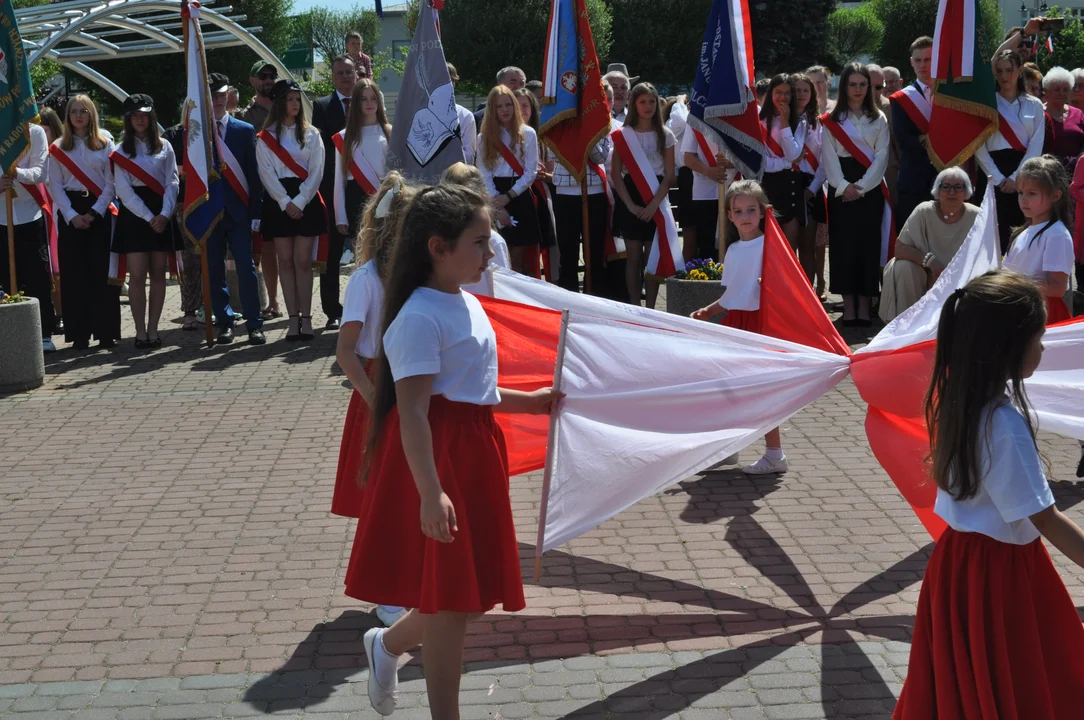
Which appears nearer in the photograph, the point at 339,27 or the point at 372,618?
the point at 372,618

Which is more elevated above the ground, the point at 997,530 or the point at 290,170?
the point at 290,170

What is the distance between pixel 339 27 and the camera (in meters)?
80.5

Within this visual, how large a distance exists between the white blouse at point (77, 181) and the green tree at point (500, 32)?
35.7m

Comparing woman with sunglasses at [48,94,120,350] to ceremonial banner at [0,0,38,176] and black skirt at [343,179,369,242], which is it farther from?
black skirt at [343,179,369,242]

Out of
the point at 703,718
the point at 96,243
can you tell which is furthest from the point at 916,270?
the point at 96,243

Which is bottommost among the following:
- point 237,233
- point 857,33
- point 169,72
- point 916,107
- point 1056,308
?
point 1056,308

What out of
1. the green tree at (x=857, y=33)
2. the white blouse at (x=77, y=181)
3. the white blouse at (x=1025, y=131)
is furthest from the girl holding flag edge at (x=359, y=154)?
the green tree at (x=857, y=33)

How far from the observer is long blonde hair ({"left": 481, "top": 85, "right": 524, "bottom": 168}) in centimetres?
1111

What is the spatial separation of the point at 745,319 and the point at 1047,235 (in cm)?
163

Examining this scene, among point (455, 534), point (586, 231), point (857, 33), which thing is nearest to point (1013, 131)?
point (586, 231)

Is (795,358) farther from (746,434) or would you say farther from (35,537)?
(35,537)

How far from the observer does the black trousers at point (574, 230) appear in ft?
39.3

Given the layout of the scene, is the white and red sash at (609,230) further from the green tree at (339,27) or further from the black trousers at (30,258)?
the green tree at (339,27)

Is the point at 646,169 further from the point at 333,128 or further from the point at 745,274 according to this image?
the point at 745,274
